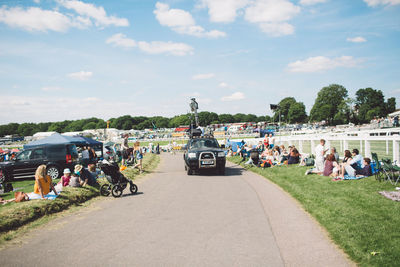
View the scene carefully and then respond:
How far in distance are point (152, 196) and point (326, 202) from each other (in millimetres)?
5309

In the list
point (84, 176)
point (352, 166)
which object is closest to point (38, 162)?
point (84, 176)

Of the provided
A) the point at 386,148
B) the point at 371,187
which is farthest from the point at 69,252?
the point at 386,148

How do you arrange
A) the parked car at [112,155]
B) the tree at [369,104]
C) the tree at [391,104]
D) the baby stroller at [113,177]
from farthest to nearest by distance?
the tree at [391,104], the tree at [369,104], the parked car at [112,155], the baby stroller at [113,177]

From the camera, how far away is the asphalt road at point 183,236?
465 centimetres

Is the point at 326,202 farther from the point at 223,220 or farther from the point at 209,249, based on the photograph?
the point at 209,249

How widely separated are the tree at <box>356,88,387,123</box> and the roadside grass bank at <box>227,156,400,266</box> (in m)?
92.7

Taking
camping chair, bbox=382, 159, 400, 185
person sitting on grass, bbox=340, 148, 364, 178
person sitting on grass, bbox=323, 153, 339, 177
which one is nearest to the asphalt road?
camping chair, bbox=382, 159, 400, 185

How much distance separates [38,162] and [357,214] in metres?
14.9

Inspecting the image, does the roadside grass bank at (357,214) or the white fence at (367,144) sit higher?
the white fence at (367,144)

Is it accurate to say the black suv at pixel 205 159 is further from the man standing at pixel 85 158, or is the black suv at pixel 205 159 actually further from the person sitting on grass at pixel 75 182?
the man standing at pixel 85 158

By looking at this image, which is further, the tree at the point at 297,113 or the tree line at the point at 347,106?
the tree at the point at 297,113

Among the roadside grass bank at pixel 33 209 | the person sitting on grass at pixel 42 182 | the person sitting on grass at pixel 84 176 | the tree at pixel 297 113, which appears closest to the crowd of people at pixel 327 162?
the person sitting on grass at pixel 84 176

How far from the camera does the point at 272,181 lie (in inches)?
508

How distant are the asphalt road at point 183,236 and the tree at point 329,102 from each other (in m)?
98.8
